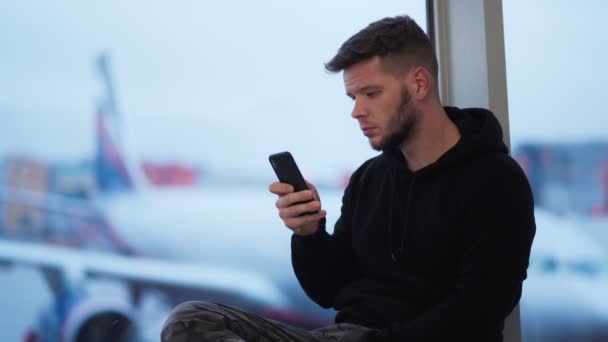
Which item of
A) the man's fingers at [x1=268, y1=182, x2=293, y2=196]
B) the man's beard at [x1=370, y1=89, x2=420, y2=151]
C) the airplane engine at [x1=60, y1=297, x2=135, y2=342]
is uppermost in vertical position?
the man's beard at [x1=370, y1=89, x2=420, y2=151]

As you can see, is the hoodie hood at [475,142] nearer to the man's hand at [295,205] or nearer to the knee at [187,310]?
the man's hand at [295,205]

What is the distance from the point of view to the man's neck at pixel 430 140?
1193 mm

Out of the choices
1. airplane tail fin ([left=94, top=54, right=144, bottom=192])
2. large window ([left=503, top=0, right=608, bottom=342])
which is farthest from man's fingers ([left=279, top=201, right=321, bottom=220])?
large window ([left=503, top=0, right=608, bottom=342])

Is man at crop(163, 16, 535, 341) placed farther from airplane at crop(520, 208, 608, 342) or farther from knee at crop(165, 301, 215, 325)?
airplane at crop(520, 208, 608, 342)

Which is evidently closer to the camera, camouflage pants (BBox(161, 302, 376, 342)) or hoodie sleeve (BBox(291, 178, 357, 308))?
camouflage pants (BBox(161, 302, 376, 342))

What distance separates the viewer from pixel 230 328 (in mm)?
992

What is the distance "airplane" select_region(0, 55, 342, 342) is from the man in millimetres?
191

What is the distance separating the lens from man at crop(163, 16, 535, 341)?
1.01 m

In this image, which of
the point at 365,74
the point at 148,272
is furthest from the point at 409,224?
the point at 148,272

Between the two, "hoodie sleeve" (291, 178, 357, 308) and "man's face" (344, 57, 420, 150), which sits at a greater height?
"man's face" (344, 57, 420, 150)

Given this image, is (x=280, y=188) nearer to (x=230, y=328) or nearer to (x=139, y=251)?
(x=230, y=328)

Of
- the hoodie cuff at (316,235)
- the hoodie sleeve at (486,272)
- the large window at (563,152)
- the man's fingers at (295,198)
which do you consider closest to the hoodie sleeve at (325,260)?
the hoodie cuff at (316,235)

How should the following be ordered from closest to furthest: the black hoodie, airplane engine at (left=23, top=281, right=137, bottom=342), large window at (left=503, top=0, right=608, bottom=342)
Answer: the black hoodie → airplane engine at (left=23, top=281, right=137, bottom=342) → large window at (left=503, top=0, right=608, bottom=342)

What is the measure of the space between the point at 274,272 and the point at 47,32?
700 mm
